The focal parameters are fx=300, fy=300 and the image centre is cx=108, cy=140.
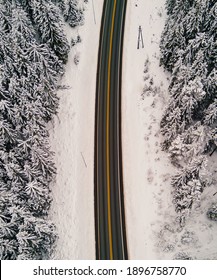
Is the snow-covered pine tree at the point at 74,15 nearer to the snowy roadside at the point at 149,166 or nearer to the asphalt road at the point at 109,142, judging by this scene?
the asphalt road at the point at 109,142

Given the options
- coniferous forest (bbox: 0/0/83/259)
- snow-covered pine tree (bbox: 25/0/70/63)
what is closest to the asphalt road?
coniferous forest (bbox: 0/0/83/259)

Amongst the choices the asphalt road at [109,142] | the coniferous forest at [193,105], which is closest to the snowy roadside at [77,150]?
the asphalt road at [109,142]

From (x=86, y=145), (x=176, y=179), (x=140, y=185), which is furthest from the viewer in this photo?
(x=86, y=145)

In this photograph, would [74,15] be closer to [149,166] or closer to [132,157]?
[132,157]

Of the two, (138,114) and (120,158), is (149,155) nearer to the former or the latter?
(120,158)

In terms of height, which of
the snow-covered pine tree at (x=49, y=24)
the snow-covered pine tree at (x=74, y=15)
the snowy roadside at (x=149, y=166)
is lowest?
the snowy roadside at (x=149, y=166)

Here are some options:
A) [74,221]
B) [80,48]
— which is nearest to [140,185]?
[74,221]

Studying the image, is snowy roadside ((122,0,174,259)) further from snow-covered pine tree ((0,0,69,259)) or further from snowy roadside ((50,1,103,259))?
snow-covered pine tree ((0,0,69,259))
